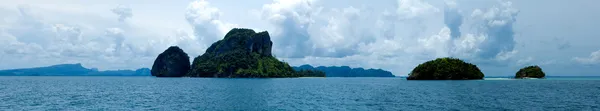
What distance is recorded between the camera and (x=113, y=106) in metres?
71.0

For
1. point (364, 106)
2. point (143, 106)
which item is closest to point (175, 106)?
point (143, 106)

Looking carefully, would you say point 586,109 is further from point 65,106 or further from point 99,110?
point 65,106

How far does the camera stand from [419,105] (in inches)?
2766

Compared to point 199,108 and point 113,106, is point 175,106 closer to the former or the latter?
point 199,108

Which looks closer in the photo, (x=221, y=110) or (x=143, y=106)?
(x=221, y=110)

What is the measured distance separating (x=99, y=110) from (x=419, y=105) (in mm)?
51252

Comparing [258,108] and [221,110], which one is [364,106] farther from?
[221,110]

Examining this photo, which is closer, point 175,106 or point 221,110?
point 221,110

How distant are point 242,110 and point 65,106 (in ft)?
102

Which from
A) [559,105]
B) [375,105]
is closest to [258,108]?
[375,105]

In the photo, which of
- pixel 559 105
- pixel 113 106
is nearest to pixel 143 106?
pixel 113 106

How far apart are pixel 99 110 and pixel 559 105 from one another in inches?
2914

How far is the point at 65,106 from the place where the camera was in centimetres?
7056

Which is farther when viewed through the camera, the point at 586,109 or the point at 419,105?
the point at 419,105
